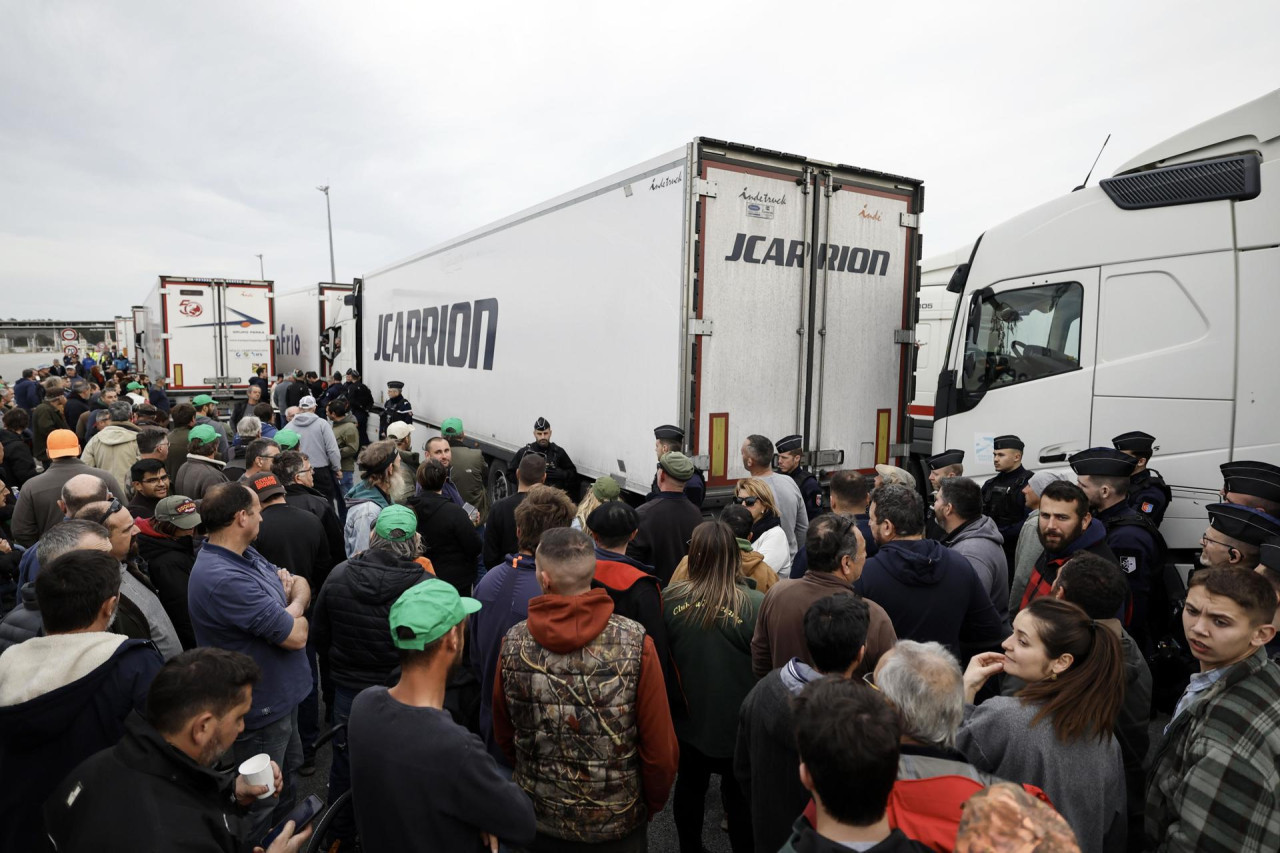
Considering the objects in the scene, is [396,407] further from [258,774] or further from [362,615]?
[258,774]

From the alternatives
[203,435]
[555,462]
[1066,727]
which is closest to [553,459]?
[555,462]

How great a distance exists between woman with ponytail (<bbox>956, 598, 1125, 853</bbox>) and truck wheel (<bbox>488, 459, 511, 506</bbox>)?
7.56 meters

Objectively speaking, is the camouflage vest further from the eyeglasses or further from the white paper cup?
the eyeglasses

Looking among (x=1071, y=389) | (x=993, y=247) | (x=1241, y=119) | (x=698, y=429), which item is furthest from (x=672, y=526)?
(x=1241, y=119)

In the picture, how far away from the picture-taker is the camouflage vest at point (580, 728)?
91.0 inches

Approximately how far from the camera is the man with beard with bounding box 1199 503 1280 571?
134 inches

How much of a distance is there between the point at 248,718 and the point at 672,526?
2.43 m

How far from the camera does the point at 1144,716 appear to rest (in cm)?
257

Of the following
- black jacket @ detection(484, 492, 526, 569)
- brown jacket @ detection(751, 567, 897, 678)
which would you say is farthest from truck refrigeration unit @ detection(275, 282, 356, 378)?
brown jacket @ detection(751, 567, 897, 678)

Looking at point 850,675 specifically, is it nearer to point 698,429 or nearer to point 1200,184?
point 698,429

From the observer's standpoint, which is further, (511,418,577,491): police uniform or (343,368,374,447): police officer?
(343,368,374,447): police officer

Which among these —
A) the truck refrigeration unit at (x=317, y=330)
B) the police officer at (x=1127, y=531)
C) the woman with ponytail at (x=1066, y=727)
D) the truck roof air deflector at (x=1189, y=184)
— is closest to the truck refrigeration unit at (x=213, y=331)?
the truck refrigeration unit at (x=317, y=330)

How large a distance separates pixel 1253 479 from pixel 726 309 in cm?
359

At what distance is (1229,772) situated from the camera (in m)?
2.04
